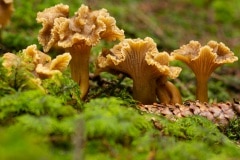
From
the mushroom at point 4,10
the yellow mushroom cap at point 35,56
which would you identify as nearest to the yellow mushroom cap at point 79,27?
the yellow mushroom cap at point 35,56

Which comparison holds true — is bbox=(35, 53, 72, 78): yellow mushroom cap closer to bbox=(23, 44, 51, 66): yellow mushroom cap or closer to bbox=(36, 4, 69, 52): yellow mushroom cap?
bbox=(23, 44, 51, 66): yellow mushroom cap

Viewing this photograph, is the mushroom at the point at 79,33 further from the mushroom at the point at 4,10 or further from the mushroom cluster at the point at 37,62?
the mushroom at the point at 4,10

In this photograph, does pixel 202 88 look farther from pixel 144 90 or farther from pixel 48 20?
pixel 48 20

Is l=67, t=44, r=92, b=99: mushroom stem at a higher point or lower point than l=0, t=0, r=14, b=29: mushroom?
lower

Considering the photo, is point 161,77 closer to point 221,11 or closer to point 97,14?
point 97,14

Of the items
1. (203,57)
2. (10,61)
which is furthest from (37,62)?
(203,57)

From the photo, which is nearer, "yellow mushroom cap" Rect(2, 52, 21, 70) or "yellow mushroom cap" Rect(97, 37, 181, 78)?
"yellow mushroom cap" Rect(2, 52, 21, 70)

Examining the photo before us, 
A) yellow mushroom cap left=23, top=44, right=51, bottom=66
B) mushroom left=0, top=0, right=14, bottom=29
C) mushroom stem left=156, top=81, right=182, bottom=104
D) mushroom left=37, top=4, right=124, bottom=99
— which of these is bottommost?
mushroom stem left=156, top=81, right=182, bottom=104

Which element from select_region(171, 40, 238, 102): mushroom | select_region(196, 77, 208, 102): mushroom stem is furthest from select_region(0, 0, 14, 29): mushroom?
select_region(196, 77, 208, 102): mushroom stem
